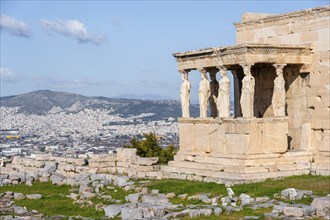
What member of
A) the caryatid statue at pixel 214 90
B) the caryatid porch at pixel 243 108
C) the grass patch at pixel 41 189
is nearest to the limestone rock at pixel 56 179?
the grass patch at pixel 41 189

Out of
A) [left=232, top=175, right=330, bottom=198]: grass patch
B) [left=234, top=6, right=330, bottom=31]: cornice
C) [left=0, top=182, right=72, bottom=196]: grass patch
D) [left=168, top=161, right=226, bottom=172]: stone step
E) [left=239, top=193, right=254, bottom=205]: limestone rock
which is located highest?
[left=234, top=6, right=330, bottom=31]: cornice

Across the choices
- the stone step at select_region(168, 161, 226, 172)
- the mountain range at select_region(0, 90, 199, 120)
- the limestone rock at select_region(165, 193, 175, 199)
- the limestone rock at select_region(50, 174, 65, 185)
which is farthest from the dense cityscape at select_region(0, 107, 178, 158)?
the limestone rock at select_region(165, 193, 175, 199)

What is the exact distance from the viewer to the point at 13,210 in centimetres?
1830

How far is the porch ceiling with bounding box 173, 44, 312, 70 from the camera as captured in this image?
21.8 m

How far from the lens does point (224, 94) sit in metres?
22.8

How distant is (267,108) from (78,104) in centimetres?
6652

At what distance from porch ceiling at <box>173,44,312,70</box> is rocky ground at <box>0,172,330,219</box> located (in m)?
4.34

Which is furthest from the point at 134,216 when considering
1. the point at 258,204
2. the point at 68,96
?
the point at 68,96

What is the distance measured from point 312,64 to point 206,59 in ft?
10.7

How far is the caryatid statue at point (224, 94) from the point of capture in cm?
2270

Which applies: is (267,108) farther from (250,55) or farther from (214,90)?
(250,55)

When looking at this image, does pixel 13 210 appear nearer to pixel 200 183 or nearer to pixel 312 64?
pixel 200 183

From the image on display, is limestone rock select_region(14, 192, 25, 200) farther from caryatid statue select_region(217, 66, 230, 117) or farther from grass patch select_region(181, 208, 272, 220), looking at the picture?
grass patch select_region(181, 208, 272, 220)

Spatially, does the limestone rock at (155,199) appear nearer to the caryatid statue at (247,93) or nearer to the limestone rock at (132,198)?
the limestone rock at (132,198)
